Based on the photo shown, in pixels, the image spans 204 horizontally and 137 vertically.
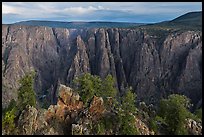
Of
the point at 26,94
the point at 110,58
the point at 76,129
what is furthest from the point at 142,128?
the point at 110,58

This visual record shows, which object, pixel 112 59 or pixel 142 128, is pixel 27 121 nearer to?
pixel 142 128

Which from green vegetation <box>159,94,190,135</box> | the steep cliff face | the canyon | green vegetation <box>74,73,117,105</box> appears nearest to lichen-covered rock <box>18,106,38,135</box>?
green vegetation <box>74,73,117,105</box>

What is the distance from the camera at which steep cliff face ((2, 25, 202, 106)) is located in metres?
146

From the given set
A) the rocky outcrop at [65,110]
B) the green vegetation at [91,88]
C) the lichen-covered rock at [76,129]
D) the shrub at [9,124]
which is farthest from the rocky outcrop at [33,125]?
the green vegetation at [91,88]

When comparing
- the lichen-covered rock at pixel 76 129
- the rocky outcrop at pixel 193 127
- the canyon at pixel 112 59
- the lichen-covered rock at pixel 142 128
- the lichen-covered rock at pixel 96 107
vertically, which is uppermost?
the lichen-covered rock at pixel 96 107

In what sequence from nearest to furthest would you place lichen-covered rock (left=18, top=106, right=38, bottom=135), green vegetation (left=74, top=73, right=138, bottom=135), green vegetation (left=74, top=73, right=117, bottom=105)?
1. lichen-covered rock (left=18, top=106, right=38, bottom=135)
2. green vegetation (left=74, top=73, right=138, bottom=135)
3. green vegetation (left=74, top=73, right=117, bottom=105)

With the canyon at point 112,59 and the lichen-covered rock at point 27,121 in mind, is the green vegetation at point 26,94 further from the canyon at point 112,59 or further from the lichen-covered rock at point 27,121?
the canyon at point 112,59

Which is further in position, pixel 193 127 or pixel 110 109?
pixel 193 127

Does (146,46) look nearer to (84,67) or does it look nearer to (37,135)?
(84,67)

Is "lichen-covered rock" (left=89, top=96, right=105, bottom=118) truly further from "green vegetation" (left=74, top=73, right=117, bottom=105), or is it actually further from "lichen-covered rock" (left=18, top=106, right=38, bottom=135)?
"lichen-covered rock" (left=18, top=106, right=38, bottom=135)

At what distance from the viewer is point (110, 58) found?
166 m

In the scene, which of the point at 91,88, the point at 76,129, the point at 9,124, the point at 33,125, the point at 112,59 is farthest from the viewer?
the point at 112,59

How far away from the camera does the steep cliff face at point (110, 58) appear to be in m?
146

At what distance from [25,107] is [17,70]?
118 metres
